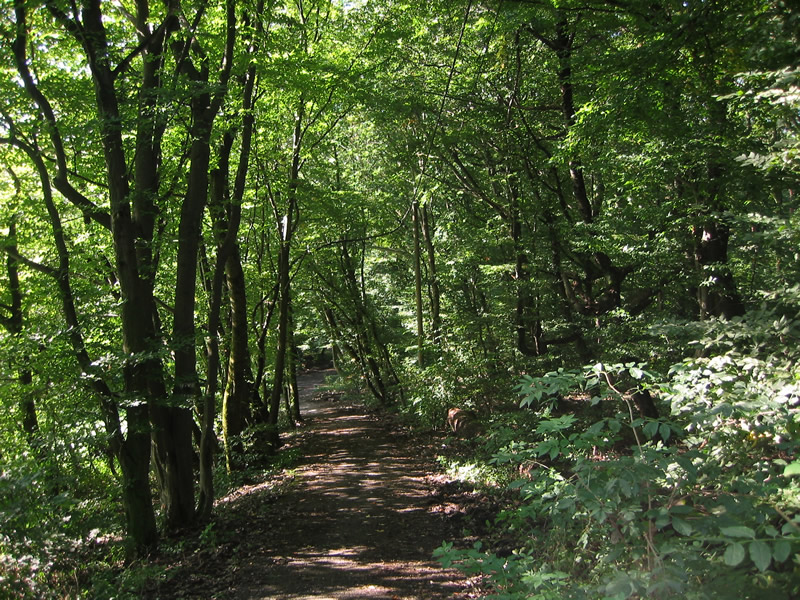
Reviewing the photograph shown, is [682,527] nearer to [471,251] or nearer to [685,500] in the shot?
[685,500]

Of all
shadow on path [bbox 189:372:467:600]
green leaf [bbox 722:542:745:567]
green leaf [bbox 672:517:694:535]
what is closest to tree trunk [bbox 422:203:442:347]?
shadow on path [bbox 189:372:467:600]

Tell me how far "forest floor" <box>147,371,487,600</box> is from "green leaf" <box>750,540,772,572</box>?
165 inches

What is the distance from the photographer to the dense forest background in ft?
10.9

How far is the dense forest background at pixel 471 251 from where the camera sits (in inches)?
130

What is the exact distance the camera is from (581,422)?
9766 millimetres

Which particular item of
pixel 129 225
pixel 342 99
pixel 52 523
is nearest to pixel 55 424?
pixel 52 523

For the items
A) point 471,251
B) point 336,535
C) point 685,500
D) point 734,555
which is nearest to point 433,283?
point 471,251

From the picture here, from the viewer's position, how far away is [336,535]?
25.2ft

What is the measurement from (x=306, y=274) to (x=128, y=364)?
10.9 metres

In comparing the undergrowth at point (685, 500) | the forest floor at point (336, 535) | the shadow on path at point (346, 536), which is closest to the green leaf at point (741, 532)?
the undergrowth at point (685, 500)

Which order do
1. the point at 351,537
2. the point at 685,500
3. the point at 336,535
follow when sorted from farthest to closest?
the point at 336,535
the point at 351,537
the point at 685,500

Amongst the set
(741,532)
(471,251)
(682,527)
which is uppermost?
(471,251)

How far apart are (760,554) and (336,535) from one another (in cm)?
663

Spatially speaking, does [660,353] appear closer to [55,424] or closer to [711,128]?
[711,128]
